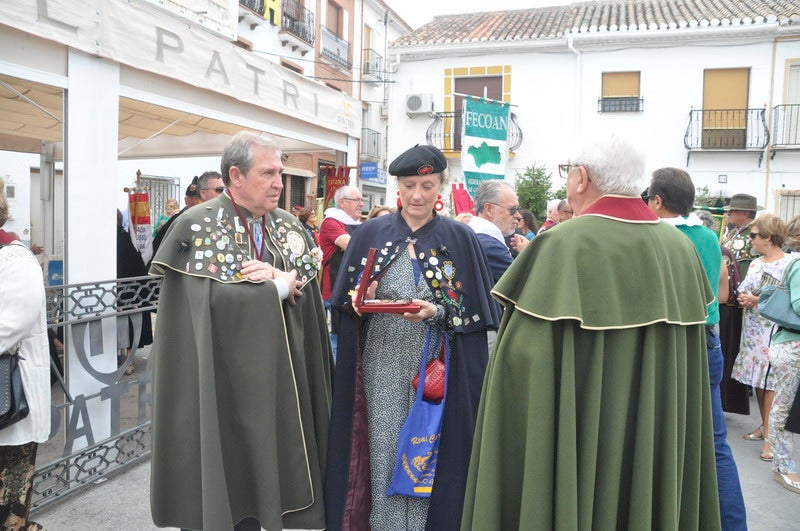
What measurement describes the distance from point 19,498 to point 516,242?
12.0ft

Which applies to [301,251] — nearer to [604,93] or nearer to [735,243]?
[735,243]

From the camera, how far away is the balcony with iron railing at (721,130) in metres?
16.8

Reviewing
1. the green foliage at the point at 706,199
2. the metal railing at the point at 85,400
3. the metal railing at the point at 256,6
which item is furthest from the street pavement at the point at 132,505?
the metal railing at the point at 256,6

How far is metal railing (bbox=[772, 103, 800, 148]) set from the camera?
16594 mm

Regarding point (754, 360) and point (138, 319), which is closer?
point (138, 319)

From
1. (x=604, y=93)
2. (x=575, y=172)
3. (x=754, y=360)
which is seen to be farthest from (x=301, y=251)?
(x=604, y=93)

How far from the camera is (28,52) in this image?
341 centimetres

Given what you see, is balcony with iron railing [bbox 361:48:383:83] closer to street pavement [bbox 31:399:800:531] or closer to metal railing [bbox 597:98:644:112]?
metal railing [bbox 597:98:644:112]

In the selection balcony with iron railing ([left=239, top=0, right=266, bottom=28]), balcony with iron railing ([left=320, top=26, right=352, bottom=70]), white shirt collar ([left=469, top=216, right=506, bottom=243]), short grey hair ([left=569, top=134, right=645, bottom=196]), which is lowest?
white shirt collar ([left=469, top=216, right=506, bottom=243])

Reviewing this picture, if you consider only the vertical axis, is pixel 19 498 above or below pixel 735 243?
below

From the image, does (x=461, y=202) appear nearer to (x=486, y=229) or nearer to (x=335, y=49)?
(x=486, y=229)

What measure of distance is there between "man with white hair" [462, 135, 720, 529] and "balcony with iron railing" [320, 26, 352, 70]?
18981mm

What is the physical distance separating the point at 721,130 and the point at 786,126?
5.41ft

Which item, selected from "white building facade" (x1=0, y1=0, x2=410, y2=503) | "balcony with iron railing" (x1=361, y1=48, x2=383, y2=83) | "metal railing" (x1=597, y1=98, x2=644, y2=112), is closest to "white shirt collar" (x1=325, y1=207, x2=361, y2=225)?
"white building facade" (x1=0, y1=0, x2=410, y2=503)
